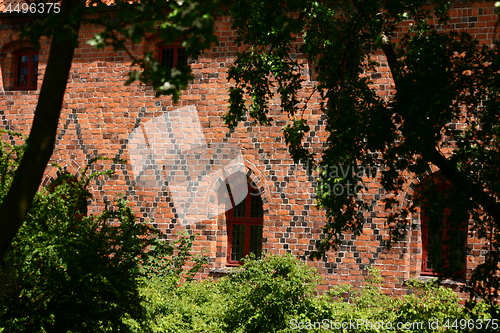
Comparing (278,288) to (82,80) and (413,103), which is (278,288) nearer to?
(413,103)

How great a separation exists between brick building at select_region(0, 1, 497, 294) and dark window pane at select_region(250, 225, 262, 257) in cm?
2

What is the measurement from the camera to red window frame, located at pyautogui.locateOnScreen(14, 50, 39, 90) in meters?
12.6

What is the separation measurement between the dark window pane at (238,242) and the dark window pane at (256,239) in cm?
20

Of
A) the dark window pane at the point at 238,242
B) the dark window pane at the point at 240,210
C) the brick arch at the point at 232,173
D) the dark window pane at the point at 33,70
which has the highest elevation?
the dark window pane at the point at 33,70

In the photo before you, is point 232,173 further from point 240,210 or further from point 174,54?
point 174,54

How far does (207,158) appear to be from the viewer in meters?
11.0

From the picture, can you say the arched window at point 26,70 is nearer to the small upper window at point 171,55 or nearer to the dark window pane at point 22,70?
the dark window pane at point 22,70

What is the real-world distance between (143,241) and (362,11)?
4.01 metres

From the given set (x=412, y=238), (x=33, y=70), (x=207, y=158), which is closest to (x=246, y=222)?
(x=207, y=158)

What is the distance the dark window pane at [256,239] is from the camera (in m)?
10.9

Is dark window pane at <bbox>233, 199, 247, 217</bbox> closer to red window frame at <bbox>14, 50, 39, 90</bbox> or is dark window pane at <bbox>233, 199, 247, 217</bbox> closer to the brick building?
the brick building

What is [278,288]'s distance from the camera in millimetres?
7758

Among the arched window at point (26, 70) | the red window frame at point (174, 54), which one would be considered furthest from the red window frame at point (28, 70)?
the red window frame at point (174, 54)

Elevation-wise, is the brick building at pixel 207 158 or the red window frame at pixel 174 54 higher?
the red window frame at pixel 174 54
